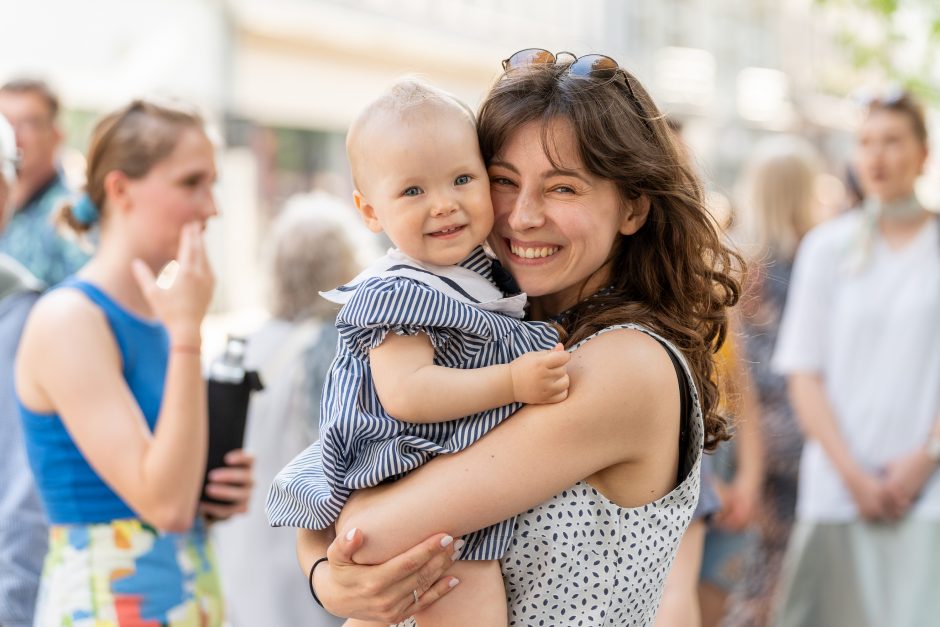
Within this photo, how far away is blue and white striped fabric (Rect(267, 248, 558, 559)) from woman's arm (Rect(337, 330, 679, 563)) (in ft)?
0.12

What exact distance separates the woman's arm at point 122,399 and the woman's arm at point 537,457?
0.90 m

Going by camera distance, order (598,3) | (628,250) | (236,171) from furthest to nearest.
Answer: (598,3), (236,171), (628,250)

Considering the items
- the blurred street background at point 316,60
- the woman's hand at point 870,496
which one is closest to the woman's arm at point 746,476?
the woman's hand at point 870,496

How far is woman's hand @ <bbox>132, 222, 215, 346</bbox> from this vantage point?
2783 mm

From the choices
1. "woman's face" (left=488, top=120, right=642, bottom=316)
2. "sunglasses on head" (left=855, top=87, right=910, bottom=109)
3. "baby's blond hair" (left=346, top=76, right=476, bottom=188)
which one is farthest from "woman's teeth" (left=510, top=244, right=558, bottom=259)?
"sunglasses on head" (left=855, top=87, right=910, bottom=109)

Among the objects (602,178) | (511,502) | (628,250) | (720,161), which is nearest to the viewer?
(511,502)

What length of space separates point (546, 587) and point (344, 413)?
1.52ft

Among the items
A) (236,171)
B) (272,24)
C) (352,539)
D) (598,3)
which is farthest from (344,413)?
(598,3)

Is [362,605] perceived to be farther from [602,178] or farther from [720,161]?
[720,161]

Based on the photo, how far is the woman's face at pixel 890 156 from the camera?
4871mm

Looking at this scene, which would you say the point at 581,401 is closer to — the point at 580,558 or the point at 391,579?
the point at 580,558

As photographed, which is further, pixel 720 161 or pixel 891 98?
pixel 720 161

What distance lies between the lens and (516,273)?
2.09 meters

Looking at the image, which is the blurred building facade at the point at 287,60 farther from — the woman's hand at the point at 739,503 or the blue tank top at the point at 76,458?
the blue tank top at the point at 76,458
